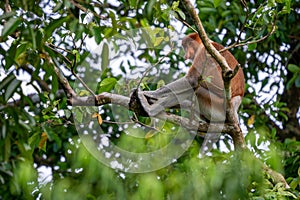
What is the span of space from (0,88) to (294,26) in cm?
438

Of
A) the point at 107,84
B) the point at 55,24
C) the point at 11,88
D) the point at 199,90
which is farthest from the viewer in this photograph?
the point at 199,90

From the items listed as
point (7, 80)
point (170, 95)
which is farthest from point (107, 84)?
point (7, 80)

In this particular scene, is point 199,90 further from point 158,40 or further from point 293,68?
point 293,68

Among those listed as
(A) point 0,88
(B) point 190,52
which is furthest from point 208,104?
(A) point 0,88

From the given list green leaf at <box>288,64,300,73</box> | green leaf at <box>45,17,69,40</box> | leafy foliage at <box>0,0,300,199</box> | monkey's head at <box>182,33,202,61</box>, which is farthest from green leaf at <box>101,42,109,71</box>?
green leaf at <box>288,64,300,73</box>

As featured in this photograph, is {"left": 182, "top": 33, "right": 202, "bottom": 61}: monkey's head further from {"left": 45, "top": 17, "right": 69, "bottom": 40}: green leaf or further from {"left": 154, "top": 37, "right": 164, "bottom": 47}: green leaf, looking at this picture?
{"left": 45, "top": 17, "right": 69, "bottom": 40}: green leaf

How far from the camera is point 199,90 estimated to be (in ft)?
14.6

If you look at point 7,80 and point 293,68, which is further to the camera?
point 293,68

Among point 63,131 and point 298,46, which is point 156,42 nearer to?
point 63,131

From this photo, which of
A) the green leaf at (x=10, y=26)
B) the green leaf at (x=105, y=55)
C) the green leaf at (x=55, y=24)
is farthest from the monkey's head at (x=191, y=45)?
the green leaf at (x=10, y=26)

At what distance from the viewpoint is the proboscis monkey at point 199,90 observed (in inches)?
155

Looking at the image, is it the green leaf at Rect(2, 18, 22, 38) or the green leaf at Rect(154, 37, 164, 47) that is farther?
the green leaf at Rect(154, 37, 164, 47)

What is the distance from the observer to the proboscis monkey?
3.94 meters

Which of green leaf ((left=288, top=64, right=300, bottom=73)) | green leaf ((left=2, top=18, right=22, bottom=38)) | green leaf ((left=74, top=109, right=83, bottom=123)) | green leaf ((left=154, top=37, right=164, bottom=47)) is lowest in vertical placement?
green leaf ((left=288, top=64, right=300, bottom=73))
